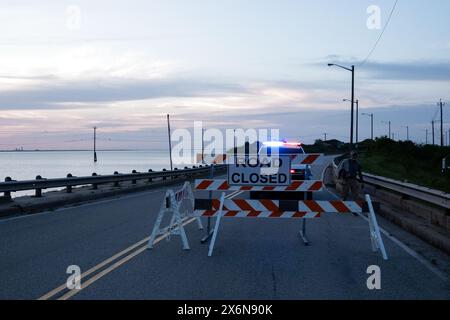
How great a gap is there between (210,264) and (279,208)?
2.44 m

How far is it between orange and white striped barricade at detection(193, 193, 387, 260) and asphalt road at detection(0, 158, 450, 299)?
2.07ft

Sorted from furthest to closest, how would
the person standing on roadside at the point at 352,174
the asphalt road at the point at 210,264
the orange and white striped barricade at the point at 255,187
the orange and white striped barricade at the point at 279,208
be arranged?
the person standing on roadside at the point at 352,174
the orange and white striped barricade at the point at 255,187
the orange and white striped barricade at the point at 279,208
the asphalt road at the point at 210,264

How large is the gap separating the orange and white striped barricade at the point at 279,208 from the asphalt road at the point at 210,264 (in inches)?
24.9

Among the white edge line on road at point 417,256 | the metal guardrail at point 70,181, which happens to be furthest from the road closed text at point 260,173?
the metal guardrail at point 70,181

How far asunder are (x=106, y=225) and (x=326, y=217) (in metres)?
6.59

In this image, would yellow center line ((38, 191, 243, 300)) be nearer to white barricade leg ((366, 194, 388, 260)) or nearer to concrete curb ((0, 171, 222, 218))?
white barricade leg ((366, 194, 388, 260))

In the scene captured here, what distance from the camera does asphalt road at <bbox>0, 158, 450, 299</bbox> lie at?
847 cm

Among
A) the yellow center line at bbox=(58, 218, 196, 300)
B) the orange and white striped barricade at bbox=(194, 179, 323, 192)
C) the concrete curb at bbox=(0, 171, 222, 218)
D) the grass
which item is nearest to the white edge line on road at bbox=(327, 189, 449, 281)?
the orange and white striped barricade at bbox=(194, 179, 323, 192)

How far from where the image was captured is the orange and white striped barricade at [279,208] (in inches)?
484

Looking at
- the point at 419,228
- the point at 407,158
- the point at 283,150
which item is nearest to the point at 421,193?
the point at 419,228

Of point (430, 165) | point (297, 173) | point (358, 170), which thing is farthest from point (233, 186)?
point (430, 165)

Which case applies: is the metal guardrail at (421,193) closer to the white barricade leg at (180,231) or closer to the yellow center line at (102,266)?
the white barricade leg at (180,231)

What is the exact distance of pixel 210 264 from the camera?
1059 centimetres
